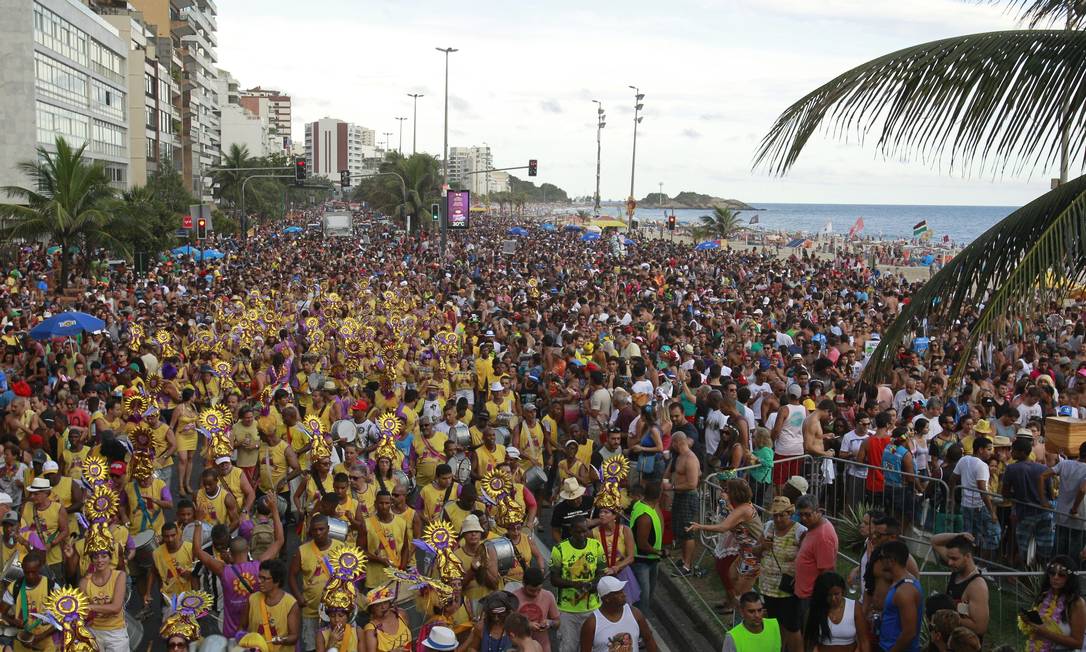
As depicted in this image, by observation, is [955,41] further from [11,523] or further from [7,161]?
[7,161]

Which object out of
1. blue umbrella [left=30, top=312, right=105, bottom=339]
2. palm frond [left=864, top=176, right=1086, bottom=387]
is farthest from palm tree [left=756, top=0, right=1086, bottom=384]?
blue umbrella [left=30, top=312, right=105, bottom=339]

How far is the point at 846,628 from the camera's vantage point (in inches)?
252

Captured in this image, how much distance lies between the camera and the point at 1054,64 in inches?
216

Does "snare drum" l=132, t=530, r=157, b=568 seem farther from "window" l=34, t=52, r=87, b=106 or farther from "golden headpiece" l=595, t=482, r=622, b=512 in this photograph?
"window" l=34, t=52, r=87, b=106

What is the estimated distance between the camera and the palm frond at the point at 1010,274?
5258 mm

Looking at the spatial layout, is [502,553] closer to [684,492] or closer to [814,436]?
[684,492]

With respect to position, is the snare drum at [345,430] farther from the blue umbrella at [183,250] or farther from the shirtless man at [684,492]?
the blue umbrella at [183,250]

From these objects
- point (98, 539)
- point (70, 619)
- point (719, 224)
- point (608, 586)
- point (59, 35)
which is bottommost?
point (70, 619)

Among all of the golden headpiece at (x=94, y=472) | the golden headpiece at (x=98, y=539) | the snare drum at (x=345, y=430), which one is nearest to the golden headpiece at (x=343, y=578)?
the golden headpiece at (x=98, y=539)

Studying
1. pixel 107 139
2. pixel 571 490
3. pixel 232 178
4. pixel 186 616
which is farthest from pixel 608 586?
pixel 232 178

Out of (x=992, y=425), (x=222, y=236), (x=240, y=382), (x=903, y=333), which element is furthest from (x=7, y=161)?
(x=903, y=333)

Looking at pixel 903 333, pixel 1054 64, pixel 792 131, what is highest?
pixel 1054 64

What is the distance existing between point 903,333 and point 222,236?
2306 inches

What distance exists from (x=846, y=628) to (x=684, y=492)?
3702 millimetres
